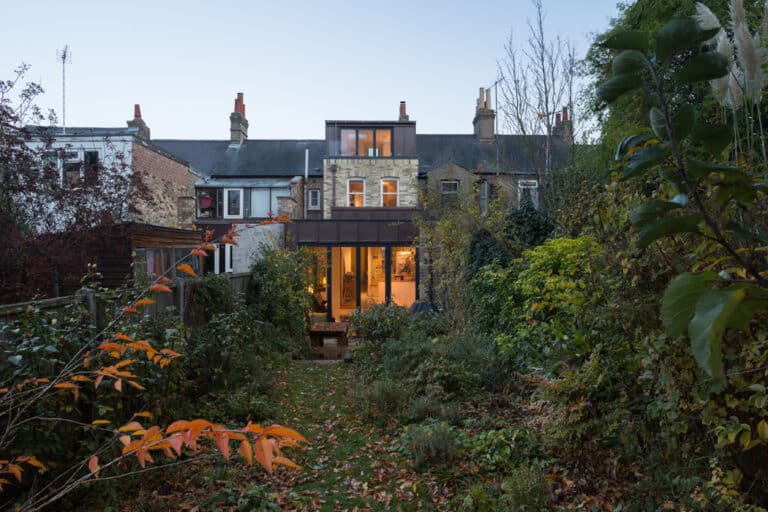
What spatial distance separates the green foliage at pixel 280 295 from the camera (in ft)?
37.1

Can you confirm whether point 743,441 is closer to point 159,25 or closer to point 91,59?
point 91,59

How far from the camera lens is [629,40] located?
1031 mm

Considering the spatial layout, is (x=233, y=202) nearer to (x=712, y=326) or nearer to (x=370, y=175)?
(x=370, y=175)

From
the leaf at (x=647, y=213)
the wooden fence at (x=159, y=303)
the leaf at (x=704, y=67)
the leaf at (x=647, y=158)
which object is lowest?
the wooden fence at (x=159, y=303)

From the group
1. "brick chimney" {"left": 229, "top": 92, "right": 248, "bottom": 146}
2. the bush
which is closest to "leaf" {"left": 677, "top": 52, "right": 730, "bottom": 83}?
the bush

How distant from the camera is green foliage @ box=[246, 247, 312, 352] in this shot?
11.3m

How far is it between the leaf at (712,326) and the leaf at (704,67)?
544mm

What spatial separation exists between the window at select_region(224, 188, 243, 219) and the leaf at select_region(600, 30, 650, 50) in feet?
68.1

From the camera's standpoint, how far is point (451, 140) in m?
25.3

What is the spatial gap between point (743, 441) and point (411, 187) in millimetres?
18070

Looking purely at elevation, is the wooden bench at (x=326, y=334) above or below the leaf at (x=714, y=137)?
below

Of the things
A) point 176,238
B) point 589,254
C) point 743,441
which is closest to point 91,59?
point 176,238

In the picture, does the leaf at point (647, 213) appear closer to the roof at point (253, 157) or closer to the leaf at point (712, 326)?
the leaf at point (712, 326)

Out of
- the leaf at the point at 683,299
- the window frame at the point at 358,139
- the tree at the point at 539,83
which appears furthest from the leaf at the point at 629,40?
the window frame at the point at 358,139
